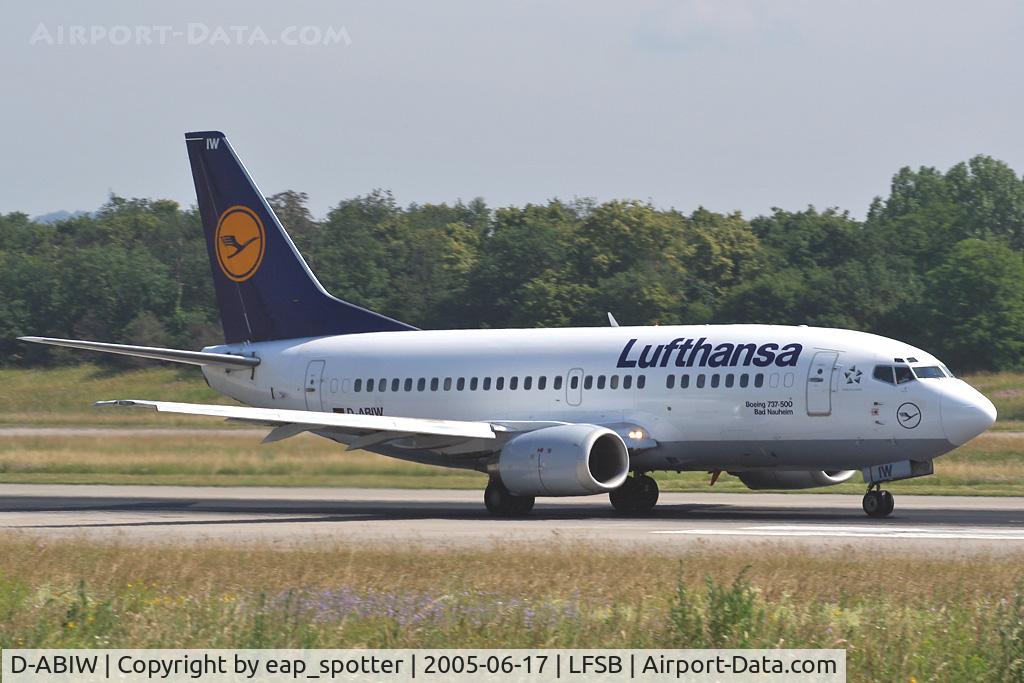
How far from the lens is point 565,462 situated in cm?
3084

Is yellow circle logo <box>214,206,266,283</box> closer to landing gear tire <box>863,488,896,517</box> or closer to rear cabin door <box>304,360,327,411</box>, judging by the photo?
rear cabin door <box>304,360,327,411</box>

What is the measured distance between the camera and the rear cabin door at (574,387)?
34.0 meters

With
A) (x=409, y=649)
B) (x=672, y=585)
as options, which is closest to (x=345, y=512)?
(x=672, y=585)

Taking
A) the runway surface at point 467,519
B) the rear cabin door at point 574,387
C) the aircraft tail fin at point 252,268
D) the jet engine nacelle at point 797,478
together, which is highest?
the aircraft tail fin at point 252,268

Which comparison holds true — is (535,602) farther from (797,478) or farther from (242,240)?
(242,240)

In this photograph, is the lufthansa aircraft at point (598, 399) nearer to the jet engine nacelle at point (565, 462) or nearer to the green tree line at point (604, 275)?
the jet engine nacelle at point (565, 462)

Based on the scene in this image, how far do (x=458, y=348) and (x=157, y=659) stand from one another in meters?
24.3

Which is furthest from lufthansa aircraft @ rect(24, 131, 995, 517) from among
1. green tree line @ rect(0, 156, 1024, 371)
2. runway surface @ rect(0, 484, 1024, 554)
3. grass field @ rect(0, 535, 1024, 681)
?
green tree line @ rect(0, 156, 1024, 371)

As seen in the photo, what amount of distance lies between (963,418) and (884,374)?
1.71 metres

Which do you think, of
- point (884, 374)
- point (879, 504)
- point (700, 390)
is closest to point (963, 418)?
point (884, 374)

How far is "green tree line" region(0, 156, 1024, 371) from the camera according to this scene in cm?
8056

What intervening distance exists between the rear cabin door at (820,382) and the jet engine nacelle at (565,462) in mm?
3757

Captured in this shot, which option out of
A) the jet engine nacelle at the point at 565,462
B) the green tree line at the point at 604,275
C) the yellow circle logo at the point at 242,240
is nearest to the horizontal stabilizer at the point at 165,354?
the yellow circle logo at the point at 242,240

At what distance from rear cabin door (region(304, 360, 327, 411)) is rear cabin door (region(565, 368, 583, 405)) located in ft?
23.3
